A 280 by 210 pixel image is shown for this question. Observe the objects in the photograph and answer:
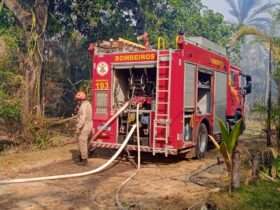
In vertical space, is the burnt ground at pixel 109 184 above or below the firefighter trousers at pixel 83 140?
below

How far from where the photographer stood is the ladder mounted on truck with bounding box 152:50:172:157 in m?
9.80

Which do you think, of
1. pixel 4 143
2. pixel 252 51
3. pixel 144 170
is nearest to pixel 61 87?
pixel 4 143

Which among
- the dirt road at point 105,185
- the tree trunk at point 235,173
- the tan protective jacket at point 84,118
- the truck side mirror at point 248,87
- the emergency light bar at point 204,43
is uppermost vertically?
the emergency light bar at point 204,43

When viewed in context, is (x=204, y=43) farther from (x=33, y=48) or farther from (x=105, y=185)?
(x=33, y=48)

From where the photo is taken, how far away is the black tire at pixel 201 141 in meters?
11.1

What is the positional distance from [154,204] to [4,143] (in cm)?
885

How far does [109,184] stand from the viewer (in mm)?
8203

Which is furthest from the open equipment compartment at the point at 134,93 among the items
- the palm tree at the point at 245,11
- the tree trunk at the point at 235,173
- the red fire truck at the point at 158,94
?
the palm tree at the point at 245,11

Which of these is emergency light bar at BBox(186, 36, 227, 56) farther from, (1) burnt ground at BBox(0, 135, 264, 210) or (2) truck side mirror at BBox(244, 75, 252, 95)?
(2) truck side mirror at BBox(244, 75, 252, 95)

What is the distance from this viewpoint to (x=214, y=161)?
1099 centimetres

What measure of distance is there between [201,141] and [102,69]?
345 cm

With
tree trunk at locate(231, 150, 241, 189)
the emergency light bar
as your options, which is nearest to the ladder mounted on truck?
the emergency light bar

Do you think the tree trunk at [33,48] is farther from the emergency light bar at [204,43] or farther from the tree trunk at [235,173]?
the tree trunk at [235,173]

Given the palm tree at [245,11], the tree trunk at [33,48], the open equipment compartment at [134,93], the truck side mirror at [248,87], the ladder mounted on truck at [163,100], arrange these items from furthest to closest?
the palm tree at [245,11] < the truck side mirror at [248,87] < the tree trunk at [33,48] < the open equipment compartment at [134,93] < the ladder mounted on truck at [163,100]
